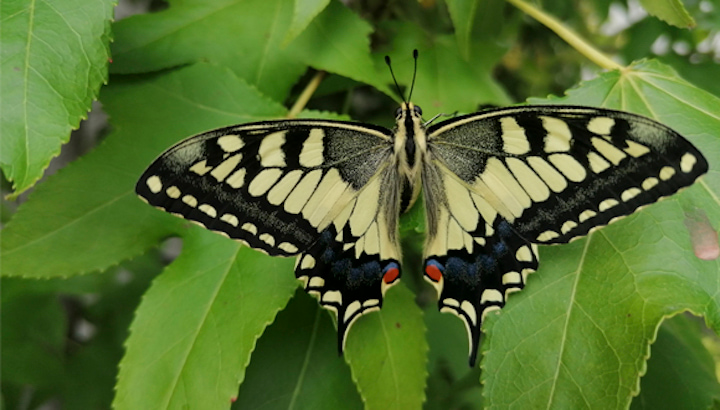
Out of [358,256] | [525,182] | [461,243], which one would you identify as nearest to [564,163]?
[525,182]

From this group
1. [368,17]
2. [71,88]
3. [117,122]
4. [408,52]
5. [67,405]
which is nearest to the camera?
[71,88]

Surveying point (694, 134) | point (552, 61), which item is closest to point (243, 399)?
point (694, 134)

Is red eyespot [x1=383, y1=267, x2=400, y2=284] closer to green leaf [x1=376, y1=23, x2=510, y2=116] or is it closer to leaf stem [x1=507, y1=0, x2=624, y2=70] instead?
green leaf [x1=376, y1=23, x2=510, y2=116]

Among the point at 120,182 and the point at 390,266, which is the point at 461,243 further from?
the point at 120,182

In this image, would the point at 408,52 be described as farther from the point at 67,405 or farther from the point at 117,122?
the point at 67,405

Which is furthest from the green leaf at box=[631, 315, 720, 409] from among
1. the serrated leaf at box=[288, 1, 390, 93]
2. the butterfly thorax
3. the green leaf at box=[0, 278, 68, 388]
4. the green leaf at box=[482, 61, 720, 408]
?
the green leaf at box=[0, 278, 68, 388]

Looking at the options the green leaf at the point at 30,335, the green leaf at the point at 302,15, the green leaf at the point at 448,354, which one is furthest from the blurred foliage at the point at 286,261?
the green leaf at the point at 30,335
